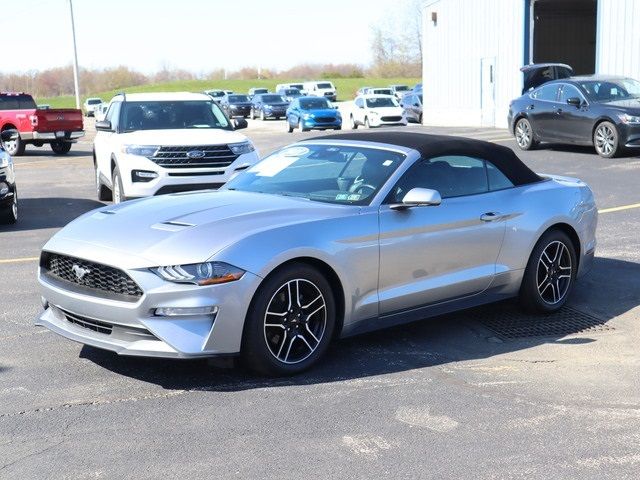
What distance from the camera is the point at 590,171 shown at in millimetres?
17047

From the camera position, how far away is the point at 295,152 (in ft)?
23.3

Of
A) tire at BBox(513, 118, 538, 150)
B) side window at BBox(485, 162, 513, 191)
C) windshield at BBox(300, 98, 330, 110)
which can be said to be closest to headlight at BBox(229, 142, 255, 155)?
side window at BBox(485, 162, 513, 191)

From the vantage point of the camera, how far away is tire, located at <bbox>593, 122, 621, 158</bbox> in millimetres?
18503

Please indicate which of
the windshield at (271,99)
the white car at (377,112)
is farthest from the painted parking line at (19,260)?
the windshield at (271,99)

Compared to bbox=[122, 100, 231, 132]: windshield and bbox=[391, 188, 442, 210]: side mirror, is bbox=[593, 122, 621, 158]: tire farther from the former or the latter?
bbox=[391, 188, 442, 210]: side mirror

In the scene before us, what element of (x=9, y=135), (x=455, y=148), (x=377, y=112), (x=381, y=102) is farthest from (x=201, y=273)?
(x=381, y=102)

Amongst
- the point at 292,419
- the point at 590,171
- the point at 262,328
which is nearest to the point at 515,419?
the point at 292,419

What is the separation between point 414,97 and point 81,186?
1048 inches

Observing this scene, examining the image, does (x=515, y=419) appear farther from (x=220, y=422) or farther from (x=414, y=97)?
(x=414, y=97)

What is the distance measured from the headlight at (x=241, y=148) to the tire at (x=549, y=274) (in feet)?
20.3

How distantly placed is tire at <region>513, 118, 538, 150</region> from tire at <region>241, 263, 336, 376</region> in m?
16.3

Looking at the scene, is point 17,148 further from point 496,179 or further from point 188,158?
point 496,179

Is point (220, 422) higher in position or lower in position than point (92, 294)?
lower

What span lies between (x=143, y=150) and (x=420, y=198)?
22.8ft
